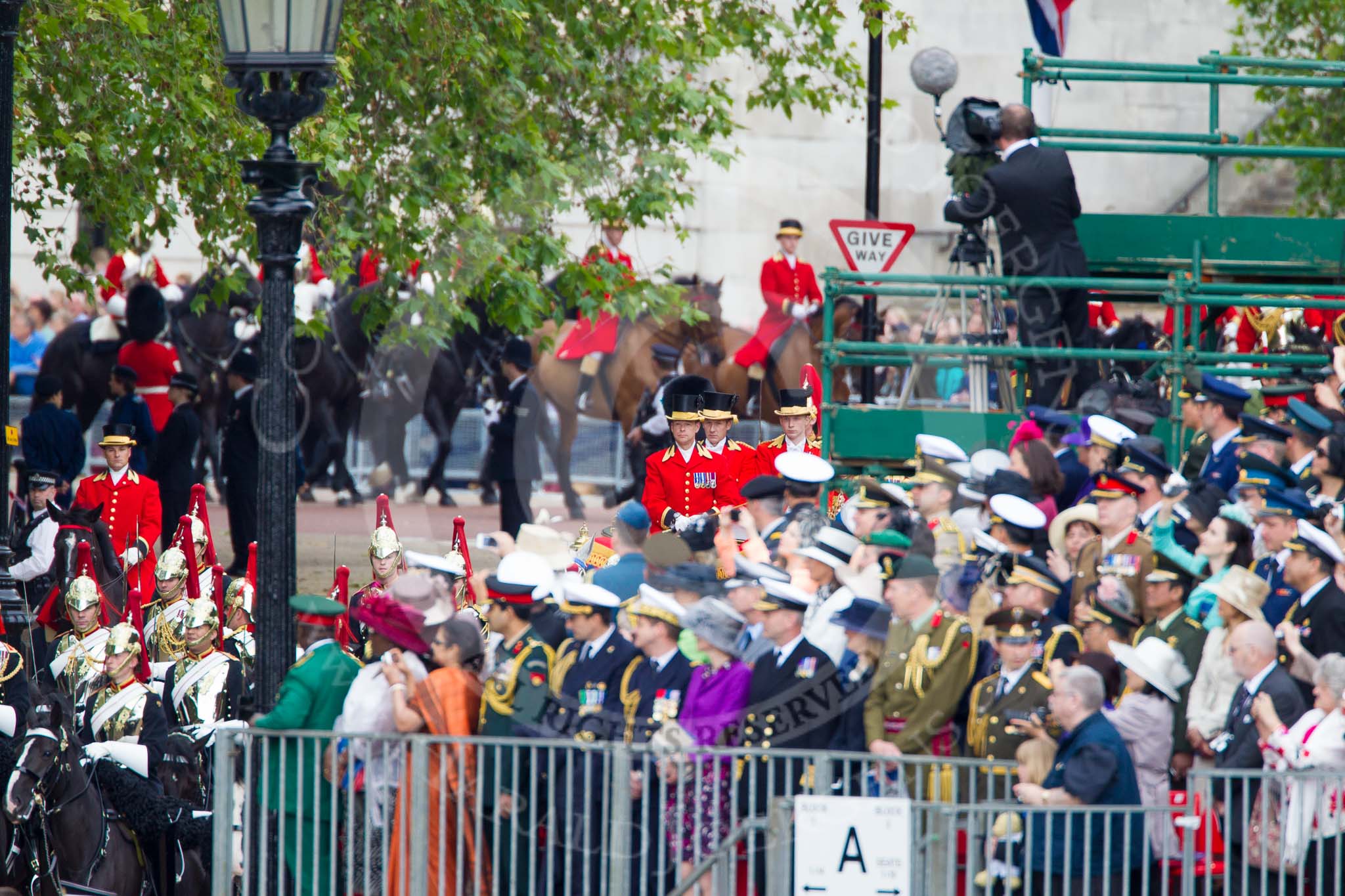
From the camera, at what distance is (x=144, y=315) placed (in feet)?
66.2

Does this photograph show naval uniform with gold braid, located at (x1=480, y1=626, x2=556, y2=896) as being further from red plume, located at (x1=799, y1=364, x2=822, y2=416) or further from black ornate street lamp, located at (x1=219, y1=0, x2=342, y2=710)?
red plume, located at (x1=799, y1=364, x2=822, y2=416)

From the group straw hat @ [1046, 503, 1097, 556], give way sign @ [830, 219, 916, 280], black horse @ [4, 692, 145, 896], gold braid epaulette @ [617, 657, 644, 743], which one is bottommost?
black horse @ [4, 692, 145, 896]

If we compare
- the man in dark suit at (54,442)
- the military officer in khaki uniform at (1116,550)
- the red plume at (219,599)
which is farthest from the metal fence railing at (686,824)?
the man in dark suit at (54,442)

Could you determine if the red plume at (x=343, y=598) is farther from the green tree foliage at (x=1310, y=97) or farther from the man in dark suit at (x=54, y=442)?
the green tree foliage at (x=1310, y=97)

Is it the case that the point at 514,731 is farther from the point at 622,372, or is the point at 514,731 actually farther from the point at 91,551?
the point at 622,372

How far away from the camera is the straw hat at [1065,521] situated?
9930 mm

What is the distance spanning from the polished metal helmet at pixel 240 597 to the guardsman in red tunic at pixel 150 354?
6.39m

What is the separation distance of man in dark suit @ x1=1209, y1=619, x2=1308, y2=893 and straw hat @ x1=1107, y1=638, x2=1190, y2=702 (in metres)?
0.22

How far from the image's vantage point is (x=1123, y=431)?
34.8ft

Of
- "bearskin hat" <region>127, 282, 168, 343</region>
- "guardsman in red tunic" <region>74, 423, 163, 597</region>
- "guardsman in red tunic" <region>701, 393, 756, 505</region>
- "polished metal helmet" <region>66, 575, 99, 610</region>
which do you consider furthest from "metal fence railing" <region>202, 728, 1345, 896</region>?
"bearskin hat" <region>127, 282, 168, 343</region>

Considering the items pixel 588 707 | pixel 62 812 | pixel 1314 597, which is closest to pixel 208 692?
pixel 62 812

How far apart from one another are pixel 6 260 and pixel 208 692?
245cm

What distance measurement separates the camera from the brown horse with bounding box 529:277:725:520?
68.3 ft

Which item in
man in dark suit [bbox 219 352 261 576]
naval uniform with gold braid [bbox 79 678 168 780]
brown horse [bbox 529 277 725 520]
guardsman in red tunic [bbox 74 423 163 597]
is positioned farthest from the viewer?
brown horse [bbox 529 277 725 520]
